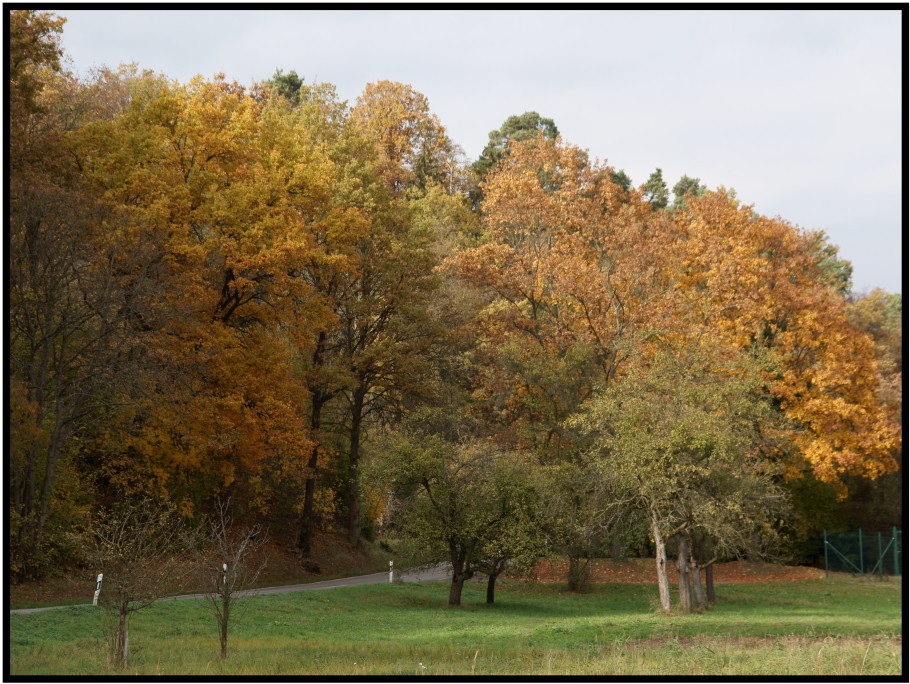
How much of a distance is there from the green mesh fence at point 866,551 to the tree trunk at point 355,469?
2018cm

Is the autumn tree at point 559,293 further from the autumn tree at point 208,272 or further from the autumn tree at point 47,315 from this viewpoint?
the autumn tree at point 47,315

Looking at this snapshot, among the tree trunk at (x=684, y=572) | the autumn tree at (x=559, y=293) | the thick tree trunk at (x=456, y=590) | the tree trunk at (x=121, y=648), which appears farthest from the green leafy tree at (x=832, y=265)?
the tree trunk at (x=121, y=648)

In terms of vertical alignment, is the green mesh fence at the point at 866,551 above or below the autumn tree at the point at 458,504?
below

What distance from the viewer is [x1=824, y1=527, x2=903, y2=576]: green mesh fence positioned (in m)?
38.2

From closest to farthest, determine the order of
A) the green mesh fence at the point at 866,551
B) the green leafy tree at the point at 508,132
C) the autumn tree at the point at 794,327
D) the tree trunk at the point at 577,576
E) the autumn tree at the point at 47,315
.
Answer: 1. the autumn tree at the point at 47,315
2. the autumn tree at the point at 794,327
3. the tree trunk at the point at 577,576
4. the green mesh fence at the point at 866,551
5. the green leafy tree at the point at 508,132

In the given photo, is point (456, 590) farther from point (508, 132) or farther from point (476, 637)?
point (508, 132)

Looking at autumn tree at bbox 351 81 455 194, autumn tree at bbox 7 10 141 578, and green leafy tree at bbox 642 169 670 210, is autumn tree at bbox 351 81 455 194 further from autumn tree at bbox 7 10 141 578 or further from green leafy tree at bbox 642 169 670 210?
autumn tree at bbox 7 10 141 578

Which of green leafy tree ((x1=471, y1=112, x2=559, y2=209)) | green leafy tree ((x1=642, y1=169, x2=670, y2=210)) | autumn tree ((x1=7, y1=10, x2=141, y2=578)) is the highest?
green leafy tree ((x1=471, y1=112, x2=559, y2=209))

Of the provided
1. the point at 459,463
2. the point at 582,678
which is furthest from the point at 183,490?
the point at 582,678

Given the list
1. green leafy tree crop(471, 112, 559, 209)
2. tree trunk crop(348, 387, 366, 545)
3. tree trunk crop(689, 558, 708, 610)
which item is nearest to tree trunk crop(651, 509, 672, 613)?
tree trunk crop(689, 558, 708, 610)

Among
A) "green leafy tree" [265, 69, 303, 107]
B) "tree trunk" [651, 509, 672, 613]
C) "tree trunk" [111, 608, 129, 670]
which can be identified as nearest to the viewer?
"tree trunk" [111, 608, 129, 670]

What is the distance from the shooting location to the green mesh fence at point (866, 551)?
38250 mm

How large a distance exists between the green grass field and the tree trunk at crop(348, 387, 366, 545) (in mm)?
7591

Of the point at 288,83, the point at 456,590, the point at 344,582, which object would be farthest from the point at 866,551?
the point at 288,83
